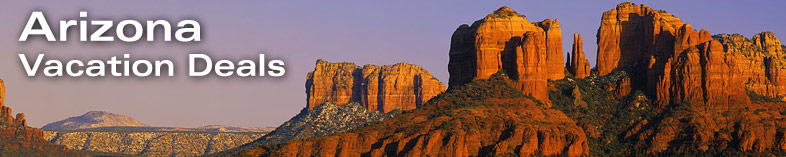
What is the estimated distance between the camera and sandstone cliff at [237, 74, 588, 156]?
174 m

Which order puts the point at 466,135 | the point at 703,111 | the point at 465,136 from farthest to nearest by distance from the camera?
1. the point at 703,111
2. the point at 466,135
3. the point at 465,136

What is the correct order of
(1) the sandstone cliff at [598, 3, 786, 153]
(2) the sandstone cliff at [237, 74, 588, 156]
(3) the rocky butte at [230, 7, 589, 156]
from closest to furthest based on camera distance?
(2) the sandstone cliff at [237, 74, 588, 156]
(3) the rocky butte at [230, 7, 589, 156]
(1) the sandstone cliff at [598, 3, 786, 153]

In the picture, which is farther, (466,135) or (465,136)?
(466,135)

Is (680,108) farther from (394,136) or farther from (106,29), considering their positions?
(106,29)

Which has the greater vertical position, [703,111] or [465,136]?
[703,111]

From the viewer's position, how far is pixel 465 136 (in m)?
176

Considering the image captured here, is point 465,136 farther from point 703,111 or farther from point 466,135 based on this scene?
point 703,111

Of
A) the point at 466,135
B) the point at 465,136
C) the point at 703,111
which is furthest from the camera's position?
the point at 703,111

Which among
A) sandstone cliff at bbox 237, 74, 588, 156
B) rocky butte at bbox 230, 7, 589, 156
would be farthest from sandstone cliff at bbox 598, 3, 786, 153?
sandstone cliff at bbox 237, 74, 588, 156

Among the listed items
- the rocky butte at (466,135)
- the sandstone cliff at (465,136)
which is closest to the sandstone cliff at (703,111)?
the rocky butte at (466,135)

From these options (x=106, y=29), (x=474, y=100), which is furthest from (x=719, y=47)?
(x=106, y=29)

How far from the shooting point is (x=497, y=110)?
190625mm

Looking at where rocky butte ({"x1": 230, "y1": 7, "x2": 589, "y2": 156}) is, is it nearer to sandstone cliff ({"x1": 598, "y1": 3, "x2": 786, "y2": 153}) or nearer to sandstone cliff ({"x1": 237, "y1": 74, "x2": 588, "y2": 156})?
sandstone cliff ({"x1": 237, "y1": 74, "x2": 588, "y2": 156})

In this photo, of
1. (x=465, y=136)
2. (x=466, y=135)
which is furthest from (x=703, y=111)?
(x=465, y=136)
